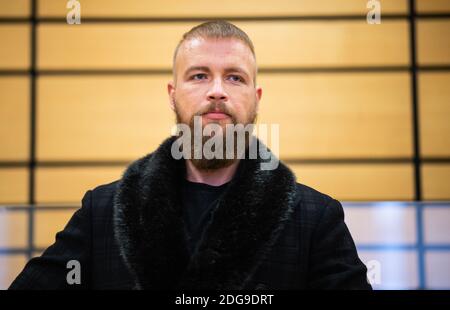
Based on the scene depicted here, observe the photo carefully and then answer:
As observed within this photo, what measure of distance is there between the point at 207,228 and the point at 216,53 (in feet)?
1.56

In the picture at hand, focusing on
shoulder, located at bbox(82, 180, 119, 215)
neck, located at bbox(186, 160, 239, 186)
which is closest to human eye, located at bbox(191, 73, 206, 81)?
neck, located at bbox(186, 160, 239, 186)

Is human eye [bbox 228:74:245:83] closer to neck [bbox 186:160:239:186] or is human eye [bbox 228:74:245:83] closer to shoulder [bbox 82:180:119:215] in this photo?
neck [bbox 186:160:239:186]

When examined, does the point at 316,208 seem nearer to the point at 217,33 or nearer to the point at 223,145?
the point at 223,145

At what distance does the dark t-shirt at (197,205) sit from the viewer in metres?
1.27

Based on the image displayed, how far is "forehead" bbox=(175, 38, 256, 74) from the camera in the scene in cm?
131

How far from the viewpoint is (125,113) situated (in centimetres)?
283

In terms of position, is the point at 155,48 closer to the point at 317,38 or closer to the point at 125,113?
the point at 125,113

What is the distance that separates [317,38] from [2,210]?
2.07 metres

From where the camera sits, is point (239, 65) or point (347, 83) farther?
point (347, 83)

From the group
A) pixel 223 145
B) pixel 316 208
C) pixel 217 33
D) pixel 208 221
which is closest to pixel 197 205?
pixel 208 221

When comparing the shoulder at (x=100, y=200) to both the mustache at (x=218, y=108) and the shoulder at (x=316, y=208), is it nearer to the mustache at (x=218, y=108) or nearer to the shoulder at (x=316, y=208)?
the mustache at (x=218, y=108)
